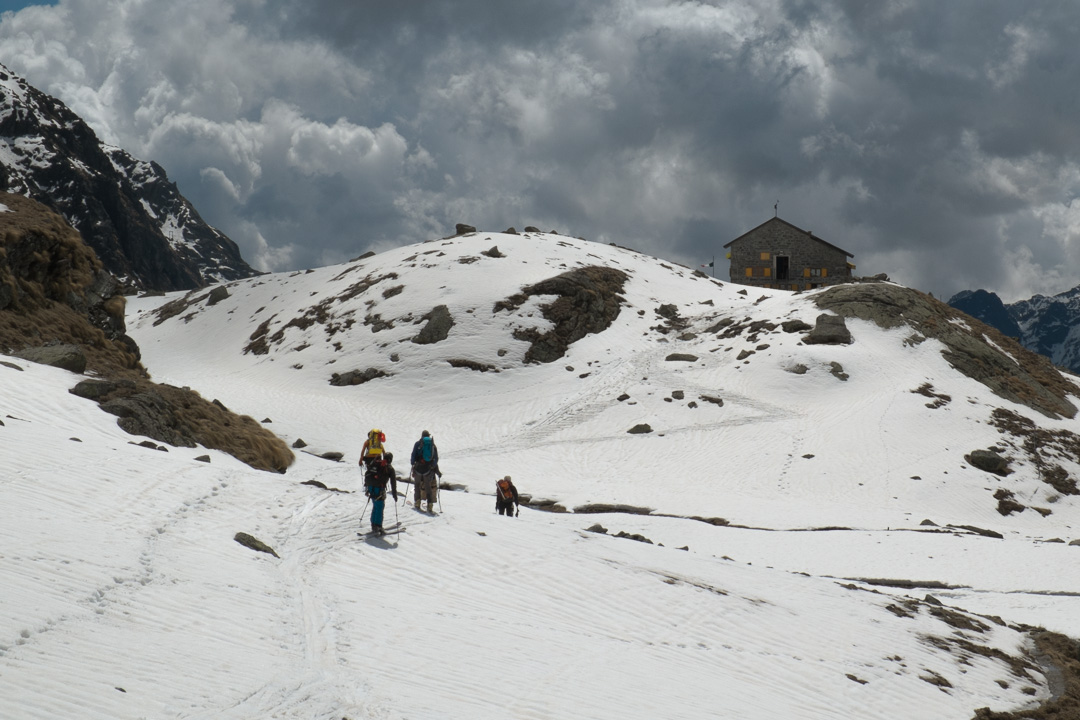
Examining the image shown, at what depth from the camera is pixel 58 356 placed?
25906 mm

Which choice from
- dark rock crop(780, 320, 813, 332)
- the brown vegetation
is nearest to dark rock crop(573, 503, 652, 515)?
the brown vegetation

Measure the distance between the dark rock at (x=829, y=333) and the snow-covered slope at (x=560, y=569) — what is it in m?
4.14

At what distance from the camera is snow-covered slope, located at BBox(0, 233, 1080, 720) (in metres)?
9.66

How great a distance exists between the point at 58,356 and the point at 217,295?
57.0 meters

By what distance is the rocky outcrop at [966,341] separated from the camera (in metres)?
46.1

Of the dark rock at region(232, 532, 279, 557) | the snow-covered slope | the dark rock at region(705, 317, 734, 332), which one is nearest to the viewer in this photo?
the snow-covered slope

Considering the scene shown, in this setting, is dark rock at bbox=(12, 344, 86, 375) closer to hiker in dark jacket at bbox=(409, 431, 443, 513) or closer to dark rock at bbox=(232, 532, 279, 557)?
hiker in dark jacket at bbox=(409, 431, 443, 513)

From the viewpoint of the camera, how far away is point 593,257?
71.0m

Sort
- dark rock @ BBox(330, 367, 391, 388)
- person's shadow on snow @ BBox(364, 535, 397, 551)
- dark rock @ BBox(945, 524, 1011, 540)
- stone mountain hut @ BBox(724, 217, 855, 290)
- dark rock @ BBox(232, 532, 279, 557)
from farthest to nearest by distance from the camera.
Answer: stone mountain hut @ BBox(724, 217, 855, 290) < dark rock @ BBox(330, 367, 391, 388) < dark rock @ BBox(945, 524, 1011, 540) < person's shadow on snow @ BBox(364, 535, 397, 551) < dark rock @ BBox(232, 532, 279, 557)

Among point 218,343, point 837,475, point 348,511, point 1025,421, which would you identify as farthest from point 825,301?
point 218,343

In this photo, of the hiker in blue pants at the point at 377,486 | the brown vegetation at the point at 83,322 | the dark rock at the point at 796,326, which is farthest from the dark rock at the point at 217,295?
the hiker in blue pants at the point at 377,486

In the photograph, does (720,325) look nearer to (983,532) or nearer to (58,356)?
(983,532)

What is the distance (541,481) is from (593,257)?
3952 cm

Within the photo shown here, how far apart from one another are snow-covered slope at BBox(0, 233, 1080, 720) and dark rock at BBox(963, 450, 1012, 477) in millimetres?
771
